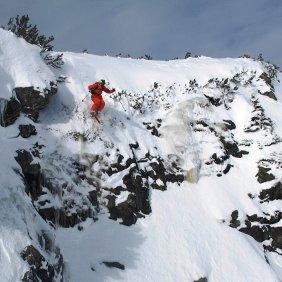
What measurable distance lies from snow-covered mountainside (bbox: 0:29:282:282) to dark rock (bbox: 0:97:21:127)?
3 cm

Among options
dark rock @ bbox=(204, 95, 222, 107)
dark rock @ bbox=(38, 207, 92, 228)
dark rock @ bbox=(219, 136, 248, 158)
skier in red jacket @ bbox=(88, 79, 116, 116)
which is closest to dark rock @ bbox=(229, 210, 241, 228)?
dark rock @ bbox=(219, 136, 248, 158)

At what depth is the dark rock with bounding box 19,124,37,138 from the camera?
12.0 metres

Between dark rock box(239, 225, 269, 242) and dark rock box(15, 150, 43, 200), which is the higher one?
dark rock box(15, 150, 43, 200)

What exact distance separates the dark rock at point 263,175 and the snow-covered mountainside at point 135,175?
0.14 feet

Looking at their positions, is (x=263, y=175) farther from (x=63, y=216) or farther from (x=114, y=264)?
(x=63, y=216)

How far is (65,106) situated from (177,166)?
3.67 m

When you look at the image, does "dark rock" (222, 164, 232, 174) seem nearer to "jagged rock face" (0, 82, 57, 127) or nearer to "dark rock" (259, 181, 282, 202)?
"dark rock" (259, 181, 282, 202)

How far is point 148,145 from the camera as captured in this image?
13984 mm

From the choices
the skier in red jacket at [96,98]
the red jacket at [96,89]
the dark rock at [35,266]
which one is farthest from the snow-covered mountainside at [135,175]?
the red jacket at [96,89]

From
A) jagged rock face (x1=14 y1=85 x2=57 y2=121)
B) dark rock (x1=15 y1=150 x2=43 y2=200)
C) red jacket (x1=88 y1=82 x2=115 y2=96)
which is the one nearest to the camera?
dark rock (x1=15 y1=150 x2=43 y2=200)

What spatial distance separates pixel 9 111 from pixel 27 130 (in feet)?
2.12

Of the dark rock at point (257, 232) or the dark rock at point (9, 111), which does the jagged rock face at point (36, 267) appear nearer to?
the dark rock at point (9, 111)

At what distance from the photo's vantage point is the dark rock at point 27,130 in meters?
12.0

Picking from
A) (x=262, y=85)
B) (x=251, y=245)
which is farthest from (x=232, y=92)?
(x=251, y=245)
